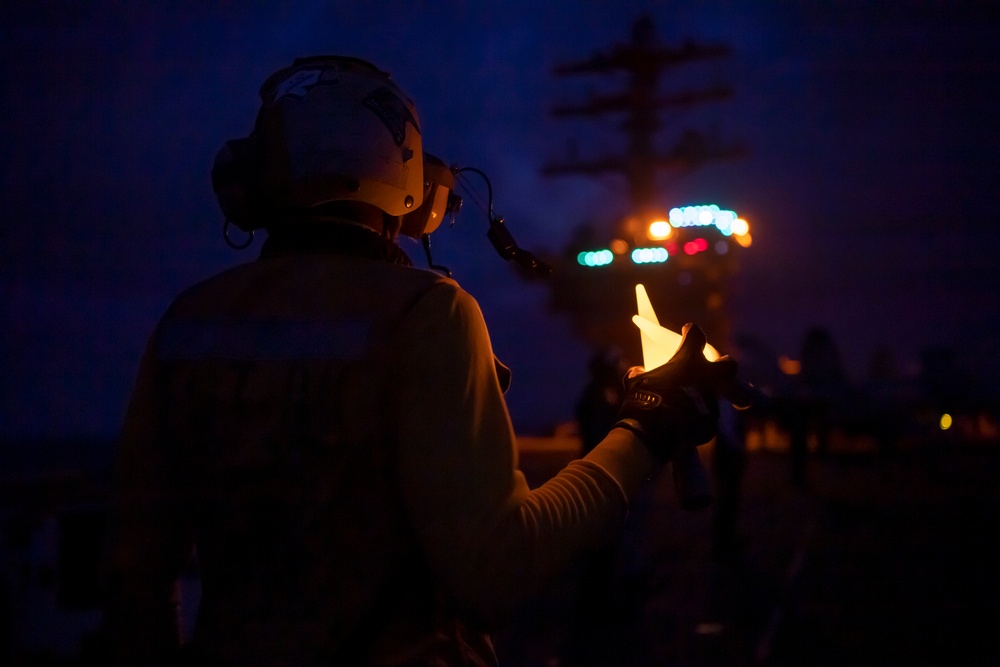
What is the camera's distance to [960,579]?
7.20m

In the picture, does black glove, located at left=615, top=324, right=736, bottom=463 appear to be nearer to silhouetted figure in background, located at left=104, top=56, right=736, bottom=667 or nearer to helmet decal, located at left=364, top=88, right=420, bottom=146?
silhouetted figure in background, located at left=104, top=56, right=736, bottom=667

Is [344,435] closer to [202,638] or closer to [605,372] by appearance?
[202,638]

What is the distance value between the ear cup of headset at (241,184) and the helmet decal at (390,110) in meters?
0.30

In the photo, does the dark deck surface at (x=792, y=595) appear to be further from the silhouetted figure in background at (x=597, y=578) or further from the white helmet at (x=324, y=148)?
the white helmet at (x=324, y=148)

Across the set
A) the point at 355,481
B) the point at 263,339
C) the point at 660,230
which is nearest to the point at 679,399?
the point at 355,481

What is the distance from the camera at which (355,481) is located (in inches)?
58.0

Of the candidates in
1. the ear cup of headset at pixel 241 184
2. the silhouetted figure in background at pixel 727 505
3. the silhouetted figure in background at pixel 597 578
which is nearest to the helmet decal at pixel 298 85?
the ear cup of headset at pixel 241 184

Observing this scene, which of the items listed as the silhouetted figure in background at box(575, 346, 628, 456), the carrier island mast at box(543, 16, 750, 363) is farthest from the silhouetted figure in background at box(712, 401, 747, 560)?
the carrier island mast at box(543, 16, 750, 363)

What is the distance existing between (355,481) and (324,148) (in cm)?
75

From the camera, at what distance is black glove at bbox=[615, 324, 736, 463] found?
68.6 inches

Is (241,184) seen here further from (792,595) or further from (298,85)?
(792,595)

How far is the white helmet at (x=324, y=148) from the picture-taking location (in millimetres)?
1729

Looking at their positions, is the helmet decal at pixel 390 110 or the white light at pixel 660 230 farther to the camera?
the white light at pixel 660 230

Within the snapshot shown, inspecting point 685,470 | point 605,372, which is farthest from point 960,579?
point 685,470
